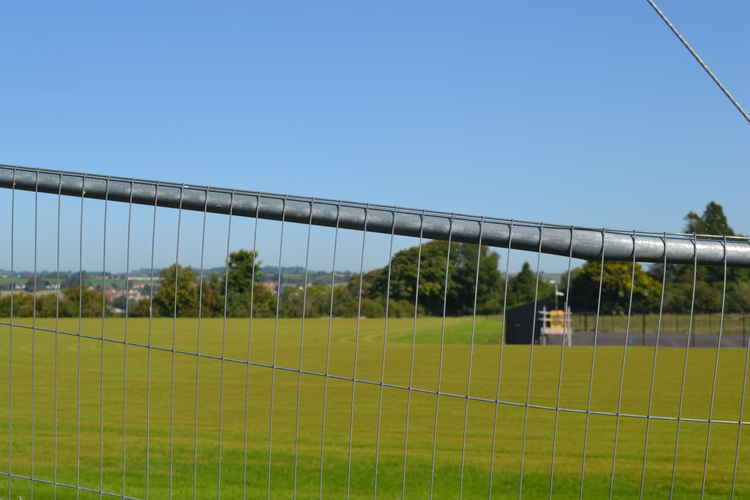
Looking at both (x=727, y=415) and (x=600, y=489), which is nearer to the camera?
(x=600, y=489)

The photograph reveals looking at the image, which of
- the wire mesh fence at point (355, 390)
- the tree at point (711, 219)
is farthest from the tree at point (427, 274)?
the tree at point (711, 219)

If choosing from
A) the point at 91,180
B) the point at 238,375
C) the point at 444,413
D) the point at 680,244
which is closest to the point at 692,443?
the point at 444,413

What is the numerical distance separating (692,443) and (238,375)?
50.9 ft

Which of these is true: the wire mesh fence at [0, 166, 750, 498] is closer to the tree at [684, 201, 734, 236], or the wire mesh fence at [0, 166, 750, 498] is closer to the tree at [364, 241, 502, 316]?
the tree at [364, 241, 502, 316]

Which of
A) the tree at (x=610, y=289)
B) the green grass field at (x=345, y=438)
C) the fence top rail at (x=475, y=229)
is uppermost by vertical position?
the fence top rail at (x=475, y=229)

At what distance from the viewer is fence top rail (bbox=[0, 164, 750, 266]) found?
9.68 ft

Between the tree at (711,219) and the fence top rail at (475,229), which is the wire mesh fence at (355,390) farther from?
the tree at (711,219)

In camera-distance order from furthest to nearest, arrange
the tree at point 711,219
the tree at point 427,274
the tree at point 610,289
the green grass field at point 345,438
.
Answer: the tree at point 711,219
the green grass field at point 345,438
the tree at point 610,289
the tree at point 427,274

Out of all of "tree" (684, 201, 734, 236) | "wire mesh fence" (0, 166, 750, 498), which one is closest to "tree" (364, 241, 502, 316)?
"wire mesh fence" (0, 166, 750, 498)

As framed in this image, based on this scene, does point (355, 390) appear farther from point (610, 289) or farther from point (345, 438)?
point (345, 438)

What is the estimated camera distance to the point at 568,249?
2.99 metres

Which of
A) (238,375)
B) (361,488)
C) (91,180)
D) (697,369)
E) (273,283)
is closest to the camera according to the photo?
(91,180)

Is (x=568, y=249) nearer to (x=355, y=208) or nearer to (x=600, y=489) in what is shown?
(x=355, y=208)

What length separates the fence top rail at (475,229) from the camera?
295cm
